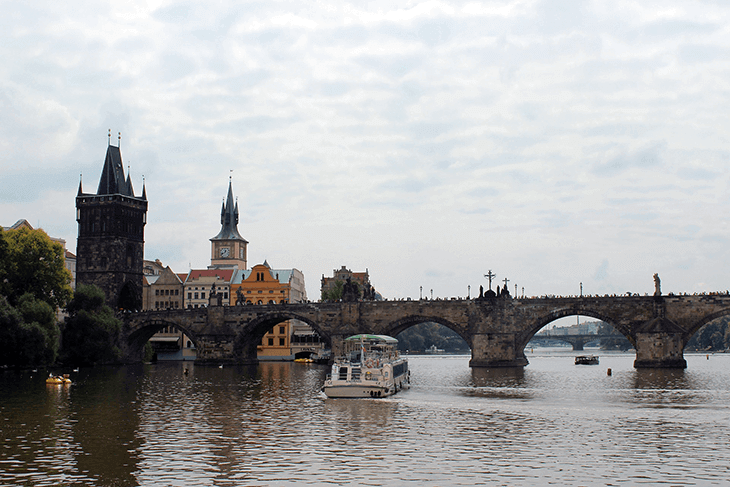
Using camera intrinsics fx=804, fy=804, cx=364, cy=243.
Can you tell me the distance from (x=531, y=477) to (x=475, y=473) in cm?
167

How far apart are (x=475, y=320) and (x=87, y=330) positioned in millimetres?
44807

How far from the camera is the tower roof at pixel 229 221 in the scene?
576 ft

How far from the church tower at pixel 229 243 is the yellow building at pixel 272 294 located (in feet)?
94.4

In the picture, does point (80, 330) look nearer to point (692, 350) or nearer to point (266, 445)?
point (266, 445)

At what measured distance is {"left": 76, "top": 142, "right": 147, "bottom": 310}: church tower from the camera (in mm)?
115750


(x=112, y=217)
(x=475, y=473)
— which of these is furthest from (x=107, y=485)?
(x=112, y=217)

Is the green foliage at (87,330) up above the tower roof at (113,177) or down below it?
below

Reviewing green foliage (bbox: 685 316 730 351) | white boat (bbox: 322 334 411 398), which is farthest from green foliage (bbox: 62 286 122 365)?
green foliage (bbox: 685 316 730 351)

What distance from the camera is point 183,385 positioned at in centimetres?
6369

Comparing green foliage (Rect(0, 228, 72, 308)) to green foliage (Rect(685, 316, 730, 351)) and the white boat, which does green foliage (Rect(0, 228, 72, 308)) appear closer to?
the white boat

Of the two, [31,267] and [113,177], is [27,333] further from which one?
[113,177]

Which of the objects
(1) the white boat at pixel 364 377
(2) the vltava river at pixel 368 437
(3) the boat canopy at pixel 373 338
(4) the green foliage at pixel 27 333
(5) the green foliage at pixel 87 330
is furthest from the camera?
(5) the green foliage at pixel 87 330

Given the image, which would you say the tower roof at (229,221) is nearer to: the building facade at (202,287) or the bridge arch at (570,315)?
the building facade at (202,287)

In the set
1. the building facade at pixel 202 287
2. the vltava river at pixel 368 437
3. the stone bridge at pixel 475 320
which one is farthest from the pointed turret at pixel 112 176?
the vltava river at pixel 368 437
